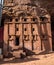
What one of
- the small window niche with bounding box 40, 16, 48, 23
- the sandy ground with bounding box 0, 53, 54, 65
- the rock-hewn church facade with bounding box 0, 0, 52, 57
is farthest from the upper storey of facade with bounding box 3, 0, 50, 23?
the sandy ground with bounding box 0, 53, 54, 65

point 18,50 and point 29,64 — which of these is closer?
point 29,64

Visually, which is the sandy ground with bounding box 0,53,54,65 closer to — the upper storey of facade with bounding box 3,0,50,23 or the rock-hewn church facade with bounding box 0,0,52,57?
the rock-hewn church facade with bounding box 0,0,52,57

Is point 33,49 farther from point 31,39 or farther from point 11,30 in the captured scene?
point 11,30

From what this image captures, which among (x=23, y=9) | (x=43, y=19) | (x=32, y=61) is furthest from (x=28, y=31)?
(x=32, y=61)

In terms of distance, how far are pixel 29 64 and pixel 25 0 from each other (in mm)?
8864

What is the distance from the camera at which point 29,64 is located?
1195 centimetres

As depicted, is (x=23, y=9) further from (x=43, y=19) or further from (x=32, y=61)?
(x=32, y=61)

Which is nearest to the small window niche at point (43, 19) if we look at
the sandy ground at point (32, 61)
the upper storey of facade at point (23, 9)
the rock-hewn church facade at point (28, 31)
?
the rock-hewn church facade at point (28, 31)

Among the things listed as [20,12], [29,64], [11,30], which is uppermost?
[20,12]

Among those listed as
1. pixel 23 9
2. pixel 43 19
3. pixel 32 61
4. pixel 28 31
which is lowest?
pixel 32 61

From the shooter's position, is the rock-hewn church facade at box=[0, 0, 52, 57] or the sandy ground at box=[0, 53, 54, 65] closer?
the sandy ground at box=[0, 53, 54, 65]

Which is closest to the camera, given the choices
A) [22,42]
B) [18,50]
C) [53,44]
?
[18,50]

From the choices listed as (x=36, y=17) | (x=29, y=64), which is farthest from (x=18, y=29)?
(x=29, y=64)

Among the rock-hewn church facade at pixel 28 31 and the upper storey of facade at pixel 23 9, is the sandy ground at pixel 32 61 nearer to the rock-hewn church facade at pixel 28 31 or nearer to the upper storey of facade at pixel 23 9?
the rock-hewn church facade at pixel 28 31
